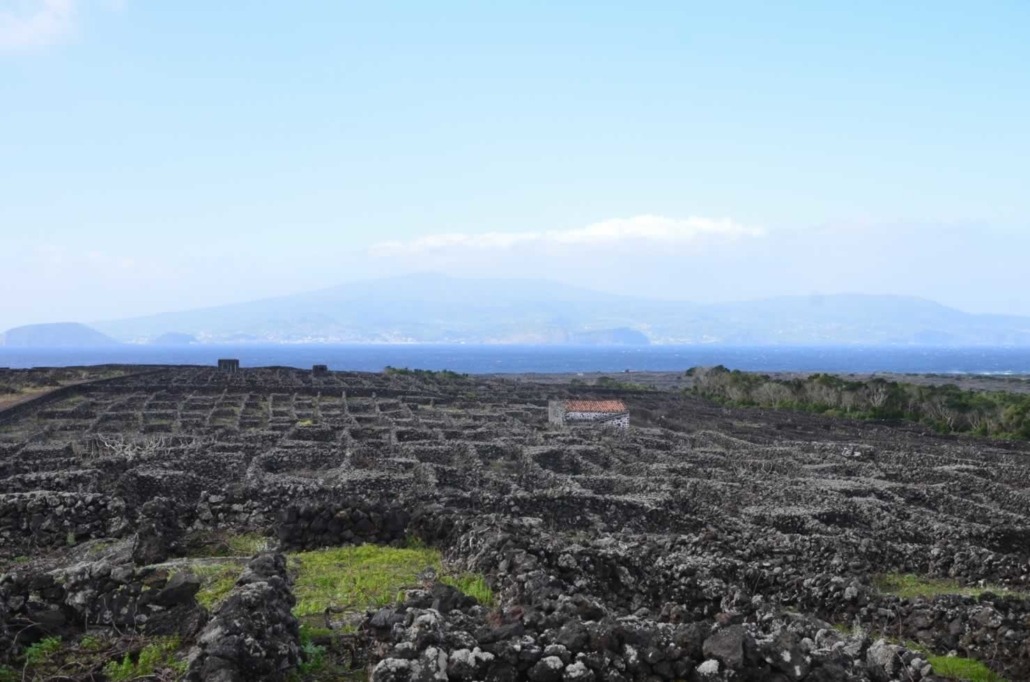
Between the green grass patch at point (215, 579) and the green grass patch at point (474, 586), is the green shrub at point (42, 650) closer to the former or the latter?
the green grass patch at point (215, 579)

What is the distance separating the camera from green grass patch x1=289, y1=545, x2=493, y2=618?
10594 millimetres

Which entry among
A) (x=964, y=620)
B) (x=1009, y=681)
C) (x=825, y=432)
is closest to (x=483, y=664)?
(x=1009, y=681)

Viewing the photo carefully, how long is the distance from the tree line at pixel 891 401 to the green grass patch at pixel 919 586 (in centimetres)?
3008

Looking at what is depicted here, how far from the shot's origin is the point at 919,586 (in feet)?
45.3

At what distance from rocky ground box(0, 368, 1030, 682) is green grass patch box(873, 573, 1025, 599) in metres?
0.14

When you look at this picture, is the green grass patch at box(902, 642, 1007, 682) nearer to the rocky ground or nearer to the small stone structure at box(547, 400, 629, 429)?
the rocky ground

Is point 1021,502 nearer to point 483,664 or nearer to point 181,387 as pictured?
point 483,664

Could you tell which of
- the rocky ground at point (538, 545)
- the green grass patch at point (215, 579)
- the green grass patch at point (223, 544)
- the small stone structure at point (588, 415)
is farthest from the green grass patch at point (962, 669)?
the small stone structure at point (588, 415)

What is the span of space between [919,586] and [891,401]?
3851 cm

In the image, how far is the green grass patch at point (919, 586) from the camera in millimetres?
13289

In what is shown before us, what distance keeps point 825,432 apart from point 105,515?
111 ft

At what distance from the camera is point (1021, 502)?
800 inches

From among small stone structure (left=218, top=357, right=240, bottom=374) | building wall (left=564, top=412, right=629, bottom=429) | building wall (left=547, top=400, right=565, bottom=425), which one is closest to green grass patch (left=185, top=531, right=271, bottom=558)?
building wall (left=547, top=400, right=565, bottom=425)

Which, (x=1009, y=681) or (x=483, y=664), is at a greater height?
(x=483, y=664)
